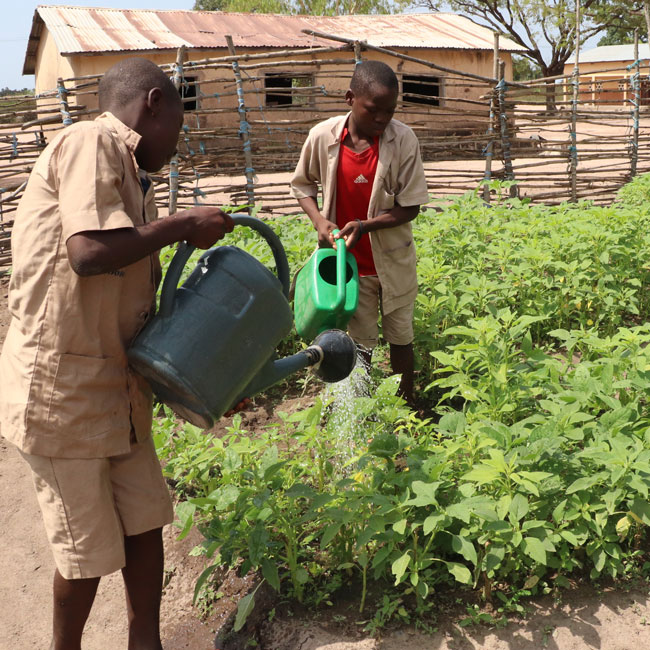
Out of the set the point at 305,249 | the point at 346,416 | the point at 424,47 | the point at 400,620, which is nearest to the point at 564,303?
the point at 305,249

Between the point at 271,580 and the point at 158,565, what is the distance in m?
0.32

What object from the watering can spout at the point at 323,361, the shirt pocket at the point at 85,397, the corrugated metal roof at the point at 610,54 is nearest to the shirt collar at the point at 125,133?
the shirt pocket at the point at 85,397

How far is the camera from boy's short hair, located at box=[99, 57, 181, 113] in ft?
5.26

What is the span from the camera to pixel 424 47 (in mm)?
15203

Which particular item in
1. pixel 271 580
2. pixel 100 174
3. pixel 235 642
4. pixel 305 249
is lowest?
pixel 235 642

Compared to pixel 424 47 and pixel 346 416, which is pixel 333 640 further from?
pixel 424 47

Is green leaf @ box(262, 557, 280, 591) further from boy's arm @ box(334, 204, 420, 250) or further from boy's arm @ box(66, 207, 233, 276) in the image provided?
boy's arm @ box(334, 204, 420, 250)

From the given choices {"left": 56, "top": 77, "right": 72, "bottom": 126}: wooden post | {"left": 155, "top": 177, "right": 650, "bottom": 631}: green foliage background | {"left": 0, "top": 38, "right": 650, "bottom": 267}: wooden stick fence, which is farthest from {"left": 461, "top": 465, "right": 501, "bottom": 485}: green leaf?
{"left": 56, "top": 77, "right": 72, "bottom": 126}: wooden post

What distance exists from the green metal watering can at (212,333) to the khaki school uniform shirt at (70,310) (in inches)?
3.2

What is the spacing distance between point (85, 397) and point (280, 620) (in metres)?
0.92

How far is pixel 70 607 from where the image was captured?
1716 mm

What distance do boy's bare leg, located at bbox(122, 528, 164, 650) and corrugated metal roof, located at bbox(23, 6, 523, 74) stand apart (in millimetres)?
13114

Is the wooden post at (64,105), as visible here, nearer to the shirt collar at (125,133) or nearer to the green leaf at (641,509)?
the shirt collar at (125,133)

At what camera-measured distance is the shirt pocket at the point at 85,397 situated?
5.21ft
